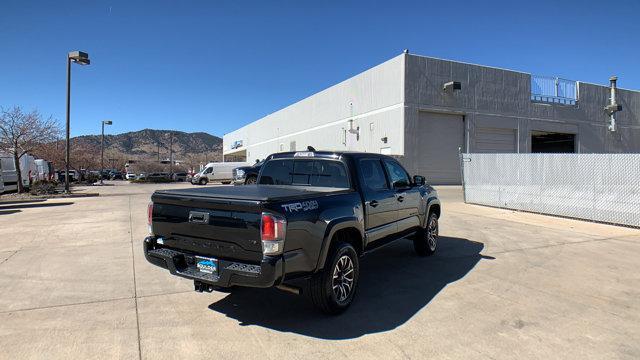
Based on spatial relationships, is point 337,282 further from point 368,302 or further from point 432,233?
point 432,233

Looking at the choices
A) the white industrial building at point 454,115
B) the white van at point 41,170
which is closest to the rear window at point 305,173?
the white industrial building at point 454,115

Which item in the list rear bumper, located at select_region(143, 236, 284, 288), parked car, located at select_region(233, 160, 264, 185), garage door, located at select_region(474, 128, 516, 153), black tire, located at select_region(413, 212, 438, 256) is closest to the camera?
rear bumper, located at select_region(143, 236, 284, 288)

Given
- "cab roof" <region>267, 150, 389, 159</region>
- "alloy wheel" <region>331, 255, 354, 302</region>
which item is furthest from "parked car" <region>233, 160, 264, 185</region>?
"alloy wheel" <region>331, 255, 354, 302</region>

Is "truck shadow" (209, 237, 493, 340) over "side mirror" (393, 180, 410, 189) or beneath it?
beneath

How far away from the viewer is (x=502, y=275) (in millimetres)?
6453

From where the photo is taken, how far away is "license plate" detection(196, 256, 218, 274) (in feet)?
13.9

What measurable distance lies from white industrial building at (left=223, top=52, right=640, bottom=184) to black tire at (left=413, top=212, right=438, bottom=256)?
69.5 ft

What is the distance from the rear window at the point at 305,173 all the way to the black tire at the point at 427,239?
8.53 ft

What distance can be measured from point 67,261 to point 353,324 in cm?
548

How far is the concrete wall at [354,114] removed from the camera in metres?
29.7

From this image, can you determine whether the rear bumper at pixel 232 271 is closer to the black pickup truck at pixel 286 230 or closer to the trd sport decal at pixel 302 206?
the black pickup truck at pixel 286 230

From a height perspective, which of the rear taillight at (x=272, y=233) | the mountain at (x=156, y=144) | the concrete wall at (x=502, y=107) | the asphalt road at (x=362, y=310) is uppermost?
the mountain at (x=156, y=144)

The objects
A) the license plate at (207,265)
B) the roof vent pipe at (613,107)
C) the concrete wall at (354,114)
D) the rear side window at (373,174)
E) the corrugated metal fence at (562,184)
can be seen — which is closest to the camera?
the license plate at (207,265)

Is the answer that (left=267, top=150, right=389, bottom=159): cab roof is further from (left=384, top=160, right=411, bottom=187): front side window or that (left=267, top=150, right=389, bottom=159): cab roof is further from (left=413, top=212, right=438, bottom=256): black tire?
(left=413, top=212, right=438, bottom=256): black tire
